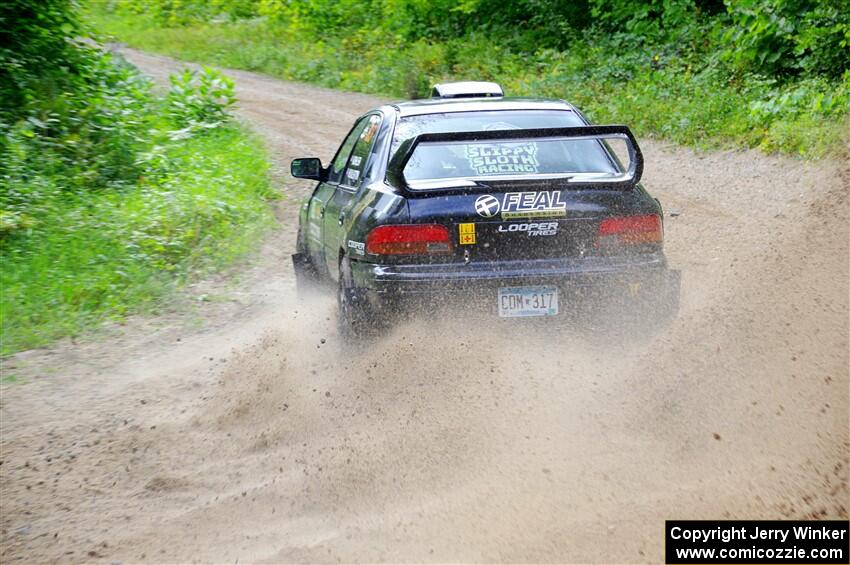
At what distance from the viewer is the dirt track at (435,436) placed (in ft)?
13.1

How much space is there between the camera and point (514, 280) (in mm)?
5445

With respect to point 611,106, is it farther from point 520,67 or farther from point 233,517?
point 233,517

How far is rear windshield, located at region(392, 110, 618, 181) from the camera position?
5.84 meters

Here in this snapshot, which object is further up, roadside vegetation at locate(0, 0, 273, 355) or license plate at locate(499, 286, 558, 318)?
roadside vegetation at locate(0, 0, 273, 355)

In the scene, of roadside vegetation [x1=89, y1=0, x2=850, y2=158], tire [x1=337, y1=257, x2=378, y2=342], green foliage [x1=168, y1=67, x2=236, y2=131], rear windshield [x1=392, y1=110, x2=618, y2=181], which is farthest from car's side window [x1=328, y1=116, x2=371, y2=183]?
green foliage [x1=168, y1=67, x2=236, y2=131]

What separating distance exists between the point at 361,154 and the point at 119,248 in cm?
352

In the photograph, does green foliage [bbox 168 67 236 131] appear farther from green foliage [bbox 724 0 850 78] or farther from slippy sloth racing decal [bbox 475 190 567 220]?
slippy sloth racing decal [bbox 475 190 567 220]

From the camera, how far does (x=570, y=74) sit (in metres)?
19.7

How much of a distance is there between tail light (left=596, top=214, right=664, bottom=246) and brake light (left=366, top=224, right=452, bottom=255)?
33.8 inches

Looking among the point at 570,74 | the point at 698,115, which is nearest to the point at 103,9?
the point at 570,74

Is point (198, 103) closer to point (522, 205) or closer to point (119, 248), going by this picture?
point (119, 248)

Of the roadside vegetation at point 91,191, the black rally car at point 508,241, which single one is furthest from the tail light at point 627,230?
the roadside vegetation at point 91,191

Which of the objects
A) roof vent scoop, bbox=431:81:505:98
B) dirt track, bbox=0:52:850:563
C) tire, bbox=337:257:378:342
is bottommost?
dirt track, bbox=0:52:850:563

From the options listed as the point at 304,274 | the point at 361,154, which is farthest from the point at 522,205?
the point at 304,274
